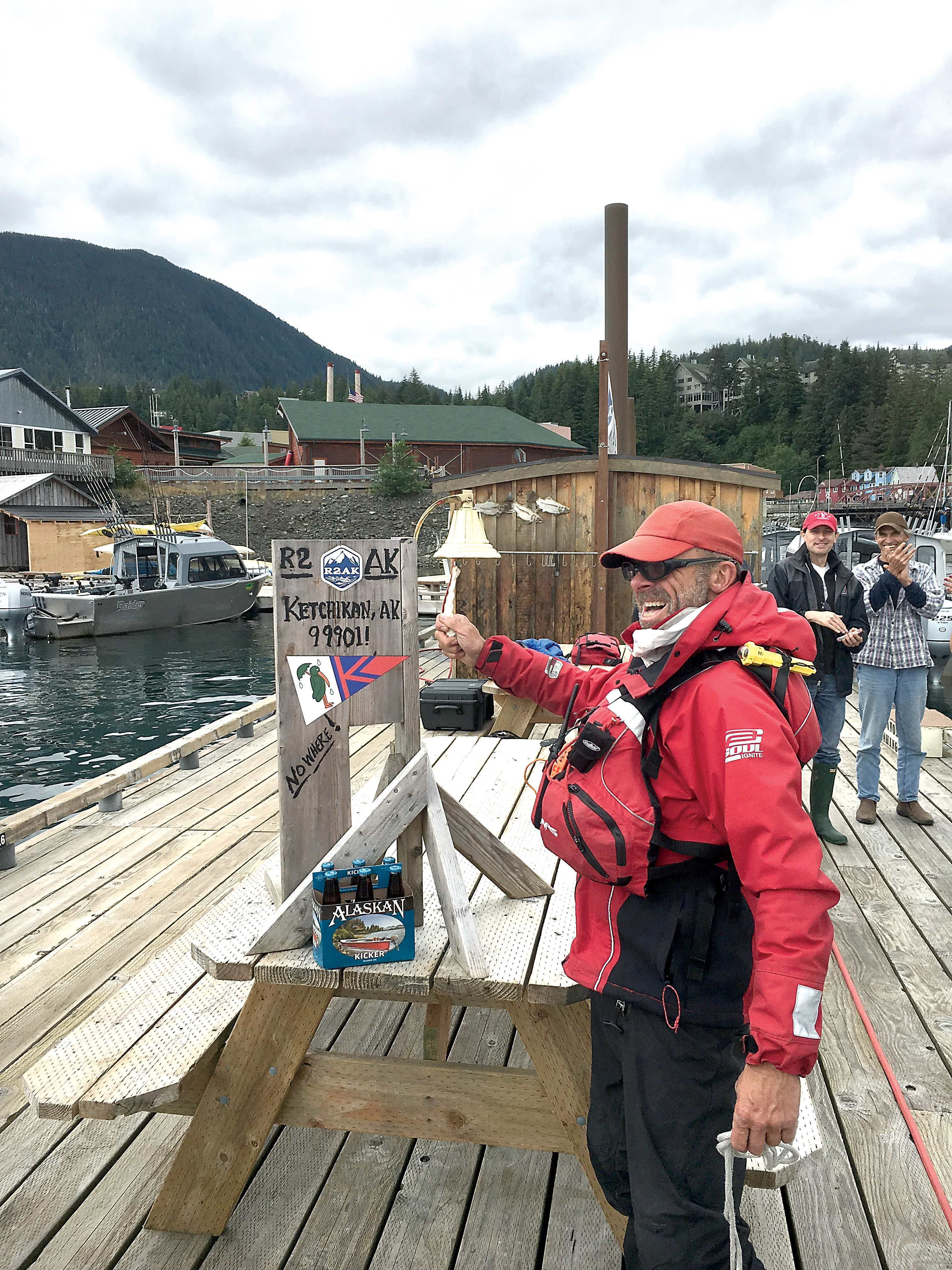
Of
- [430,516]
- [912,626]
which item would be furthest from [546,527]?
[430,516]

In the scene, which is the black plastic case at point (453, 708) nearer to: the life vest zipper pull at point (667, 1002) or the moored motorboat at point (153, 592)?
the life vest zipper pull at point (667, 1002)

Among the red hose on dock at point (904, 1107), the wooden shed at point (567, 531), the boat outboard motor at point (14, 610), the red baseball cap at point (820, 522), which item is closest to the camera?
the red hose on dock at point (904, 1107)

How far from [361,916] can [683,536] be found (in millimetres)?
1143

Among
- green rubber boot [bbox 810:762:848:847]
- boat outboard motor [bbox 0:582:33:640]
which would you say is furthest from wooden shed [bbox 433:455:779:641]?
boat outboard motor [bbox 0:582:33:640]

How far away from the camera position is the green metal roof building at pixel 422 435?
194ft

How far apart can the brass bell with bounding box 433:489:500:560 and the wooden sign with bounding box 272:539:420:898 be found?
175 inches

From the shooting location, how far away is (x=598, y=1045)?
177 centimetres

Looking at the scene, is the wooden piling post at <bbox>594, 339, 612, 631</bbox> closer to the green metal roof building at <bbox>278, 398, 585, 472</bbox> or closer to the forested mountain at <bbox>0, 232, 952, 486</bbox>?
the green metal roof building at <bbox>278, 398, 585, 472</bbox>

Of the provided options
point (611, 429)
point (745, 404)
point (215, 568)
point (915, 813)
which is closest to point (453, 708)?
point (915, 813)

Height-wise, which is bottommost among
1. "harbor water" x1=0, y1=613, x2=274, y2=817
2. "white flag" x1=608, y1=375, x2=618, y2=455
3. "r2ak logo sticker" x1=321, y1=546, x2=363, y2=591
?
"harbor water" x1=0, y1=613, x2=274, y2=817

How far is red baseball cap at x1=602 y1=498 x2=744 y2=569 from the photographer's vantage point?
1661 mm

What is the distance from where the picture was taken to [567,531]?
837 cm

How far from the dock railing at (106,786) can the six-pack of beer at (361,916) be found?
7.87ft

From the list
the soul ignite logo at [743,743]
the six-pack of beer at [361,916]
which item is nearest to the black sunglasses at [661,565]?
the soul ignite logo at [743,743]
